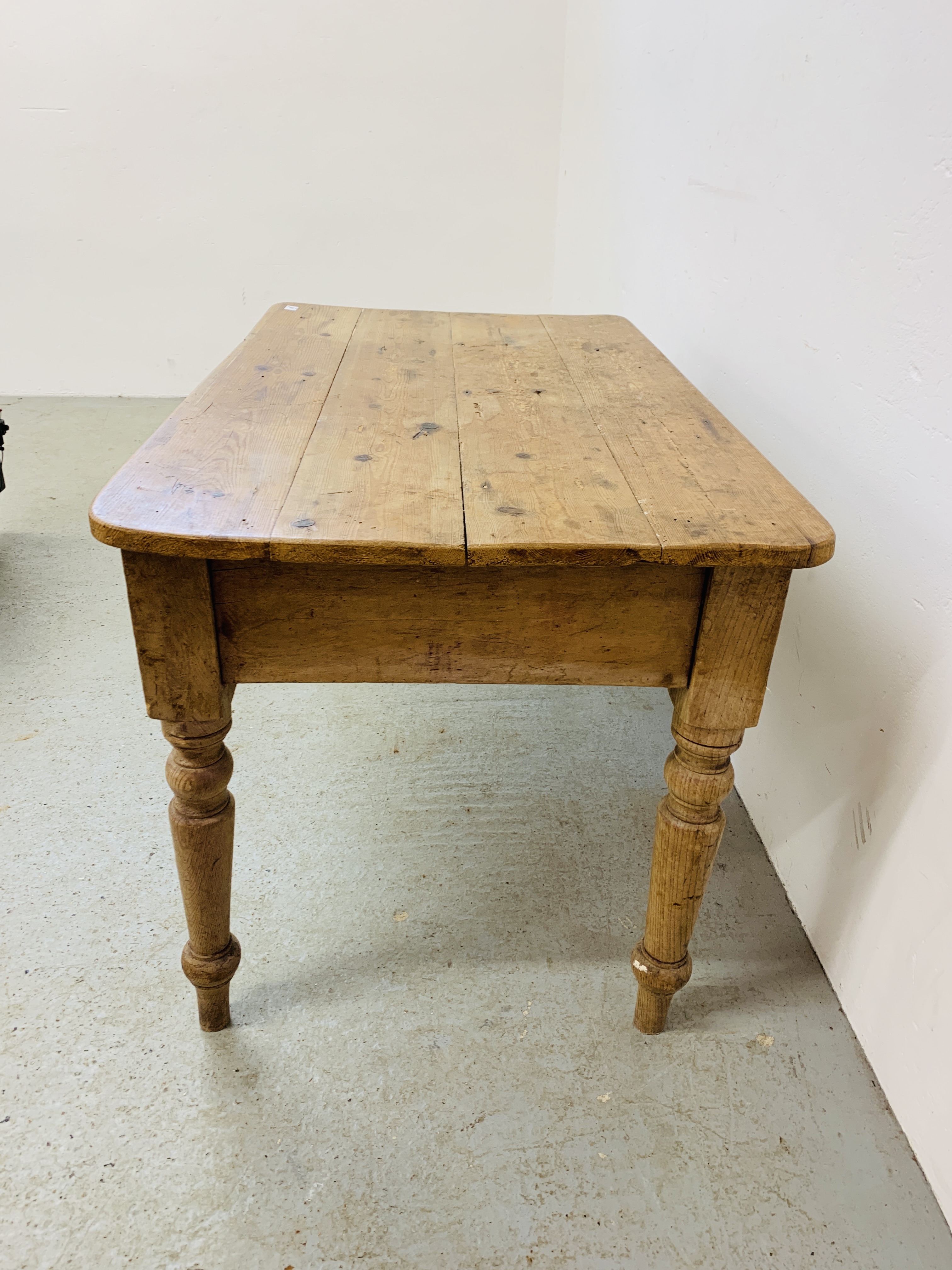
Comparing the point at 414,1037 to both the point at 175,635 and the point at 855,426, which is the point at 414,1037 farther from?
the point at 855,426

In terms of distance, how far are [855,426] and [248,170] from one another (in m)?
2.85

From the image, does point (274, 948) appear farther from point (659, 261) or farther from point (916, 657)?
point (659, 261)

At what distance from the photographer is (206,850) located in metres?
0.95

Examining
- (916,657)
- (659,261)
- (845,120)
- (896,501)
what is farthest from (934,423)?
(659,261)

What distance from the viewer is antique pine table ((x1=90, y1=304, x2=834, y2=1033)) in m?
0.76

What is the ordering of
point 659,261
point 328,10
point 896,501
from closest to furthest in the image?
point 896,501 < point 659,261 < point 328,10

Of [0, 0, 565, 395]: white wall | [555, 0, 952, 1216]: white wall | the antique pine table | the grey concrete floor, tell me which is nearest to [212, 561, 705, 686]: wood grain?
the antique pine table

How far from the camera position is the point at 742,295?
143 cm

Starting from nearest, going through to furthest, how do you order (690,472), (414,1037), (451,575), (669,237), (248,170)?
(451,575), (690,472), (414,1037), (669,237), (248,170)

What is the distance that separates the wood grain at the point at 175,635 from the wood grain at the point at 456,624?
0.02 meters

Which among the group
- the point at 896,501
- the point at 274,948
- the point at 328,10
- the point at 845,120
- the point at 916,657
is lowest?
the point at 274,948

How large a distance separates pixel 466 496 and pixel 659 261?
135 cm

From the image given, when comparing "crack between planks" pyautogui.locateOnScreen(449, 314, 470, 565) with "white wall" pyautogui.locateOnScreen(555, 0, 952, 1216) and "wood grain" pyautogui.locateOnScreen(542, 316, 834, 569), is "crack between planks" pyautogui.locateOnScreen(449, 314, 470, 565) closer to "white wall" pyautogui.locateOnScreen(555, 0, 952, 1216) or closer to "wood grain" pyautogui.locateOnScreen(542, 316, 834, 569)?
"wood grain" pyautogui.locateOnScreen(542, 316, 834, 569)

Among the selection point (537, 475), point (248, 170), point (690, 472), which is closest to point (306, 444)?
point (537, 475)
